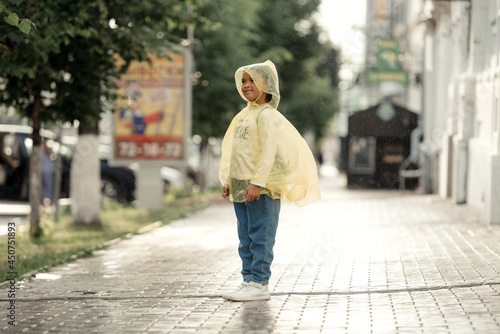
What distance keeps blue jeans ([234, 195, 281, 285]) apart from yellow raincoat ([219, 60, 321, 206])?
0.09 metres

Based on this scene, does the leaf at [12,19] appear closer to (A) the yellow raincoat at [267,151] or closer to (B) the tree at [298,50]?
(A) the yellow raincoat at [267,151]

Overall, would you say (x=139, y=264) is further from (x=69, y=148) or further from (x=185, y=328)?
(x=69, y=148)

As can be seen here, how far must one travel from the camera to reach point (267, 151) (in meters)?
A: 6.77

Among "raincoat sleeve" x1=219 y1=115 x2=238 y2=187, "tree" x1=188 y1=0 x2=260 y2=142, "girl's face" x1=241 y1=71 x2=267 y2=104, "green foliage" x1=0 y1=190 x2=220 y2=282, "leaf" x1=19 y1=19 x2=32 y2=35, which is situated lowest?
"green foliage" x1=0 y1=190 x2=220 y2=282

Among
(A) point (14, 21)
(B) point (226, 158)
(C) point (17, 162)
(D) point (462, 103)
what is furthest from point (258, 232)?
(C) point (17, 162)

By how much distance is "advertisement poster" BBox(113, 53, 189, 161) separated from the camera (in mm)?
18109

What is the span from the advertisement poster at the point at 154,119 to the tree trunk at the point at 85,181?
10.6ft

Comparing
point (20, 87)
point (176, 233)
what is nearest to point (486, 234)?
point (176, 233)

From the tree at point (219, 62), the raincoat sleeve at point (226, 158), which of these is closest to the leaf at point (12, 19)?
the raincoat sleeve at point (226, 158)

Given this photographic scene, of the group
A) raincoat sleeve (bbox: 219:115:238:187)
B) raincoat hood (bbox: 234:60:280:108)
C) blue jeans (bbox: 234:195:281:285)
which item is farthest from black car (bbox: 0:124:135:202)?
raincoat hood (bbox: 234:60:280:108)

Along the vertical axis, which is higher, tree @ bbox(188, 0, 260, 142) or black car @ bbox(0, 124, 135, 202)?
tree @ bbox(188, 0, 260, 142)

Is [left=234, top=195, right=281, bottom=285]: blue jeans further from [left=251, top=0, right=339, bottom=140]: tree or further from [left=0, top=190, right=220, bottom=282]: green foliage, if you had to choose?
[left=251, top=0, right=339, bottom=140]: tree

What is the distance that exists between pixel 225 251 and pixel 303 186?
372 centimetres

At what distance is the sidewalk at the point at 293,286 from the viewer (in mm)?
6082
